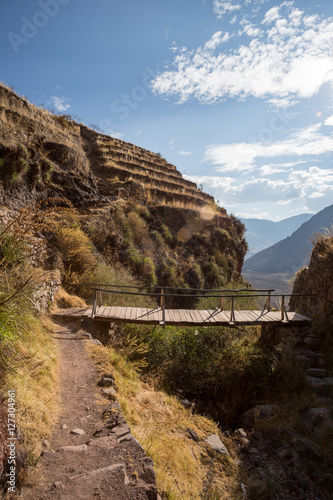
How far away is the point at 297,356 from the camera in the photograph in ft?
22.3

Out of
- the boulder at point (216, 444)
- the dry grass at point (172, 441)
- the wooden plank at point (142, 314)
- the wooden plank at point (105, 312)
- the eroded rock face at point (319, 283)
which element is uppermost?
the eroded rock face at point (319, 283)

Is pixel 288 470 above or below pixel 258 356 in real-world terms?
below

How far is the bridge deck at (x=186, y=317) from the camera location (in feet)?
23.0

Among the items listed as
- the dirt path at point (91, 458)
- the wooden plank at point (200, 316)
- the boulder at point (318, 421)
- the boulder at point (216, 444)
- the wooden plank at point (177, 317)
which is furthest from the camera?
the wooden plank at point (200, 316)

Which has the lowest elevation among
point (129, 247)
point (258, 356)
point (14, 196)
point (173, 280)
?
point (258, 356)

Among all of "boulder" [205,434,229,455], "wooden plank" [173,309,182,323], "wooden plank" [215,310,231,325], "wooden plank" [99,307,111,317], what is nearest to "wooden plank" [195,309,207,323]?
"wooden plank" [215,310,231,325]

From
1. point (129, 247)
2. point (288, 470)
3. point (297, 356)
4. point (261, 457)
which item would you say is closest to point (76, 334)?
point (261, 457)

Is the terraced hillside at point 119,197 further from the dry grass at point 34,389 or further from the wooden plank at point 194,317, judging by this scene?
the wooden plank at point 194,317

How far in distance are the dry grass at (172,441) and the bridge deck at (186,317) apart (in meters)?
1.21

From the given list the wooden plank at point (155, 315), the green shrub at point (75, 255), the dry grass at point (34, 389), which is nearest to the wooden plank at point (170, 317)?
the wooden plank at point (155, 315)

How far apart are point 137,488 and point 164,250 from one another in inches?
548

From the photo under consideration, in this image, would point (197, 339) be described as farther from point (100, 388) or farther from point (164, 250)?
point (164, 250)

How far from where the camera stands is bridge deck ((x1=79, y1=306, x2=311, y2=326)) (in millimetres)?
7000

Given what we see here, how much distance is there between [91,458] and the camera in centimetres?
278
